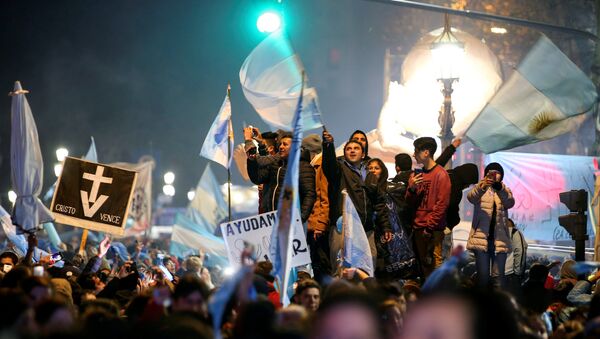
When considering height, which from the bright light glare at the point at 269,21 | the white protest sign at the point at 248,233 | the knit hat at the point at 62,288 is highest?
the bright light glare at the point at 269,21

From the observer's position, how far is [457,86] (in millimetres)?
22547

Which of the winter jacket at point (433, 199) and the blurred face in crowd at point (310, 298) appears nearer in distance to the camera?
the blurred face in crowd at point (310, 298)

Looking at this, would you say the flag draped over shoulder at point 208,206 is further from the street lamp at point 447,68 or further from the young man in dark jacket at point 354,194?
the young man in dark jacket at point 354,194

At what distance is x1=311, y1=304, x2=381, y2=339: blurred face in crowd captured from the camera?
5.89 metres

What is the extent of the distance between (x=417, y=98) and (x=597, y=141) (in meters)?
3.91

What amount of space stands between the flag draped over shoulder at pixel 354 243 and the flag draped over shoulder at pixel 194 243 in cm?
1651

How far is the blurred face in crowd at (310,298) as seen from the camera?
29.9ft

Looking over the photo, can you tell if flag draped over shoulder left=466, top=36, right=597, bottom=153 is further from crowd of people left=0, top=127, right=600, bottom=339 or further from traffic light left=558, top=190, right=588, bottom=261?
crowd of people left=0, top=127, right=600, bottom=339

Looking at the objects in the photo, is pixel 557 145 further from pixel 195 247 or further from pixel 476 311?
pixel 476 311

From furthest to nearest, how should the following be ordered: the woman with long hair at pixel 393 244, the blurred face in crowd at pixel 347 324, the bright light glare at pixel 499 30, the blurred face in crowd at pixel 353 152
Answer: the bright light glare at pixel 499 30 → the blurred face in crowd at pixel 353 152 → the woman with long hair at pixel 393 244 → the blurred face in crowd at pixel 347 324

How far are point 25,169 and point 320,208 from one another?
4022mm

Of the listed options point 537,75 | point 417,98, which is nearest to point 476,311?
point 537,75

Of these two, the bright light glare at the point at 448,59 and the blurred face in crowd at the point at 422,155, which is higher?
the bright light glare at the point at 448,59

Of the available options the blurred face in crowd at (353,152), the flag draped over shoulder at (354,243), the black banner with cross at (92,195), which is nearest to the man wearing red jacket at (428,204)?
the blurred face in crowd at (353,152)
